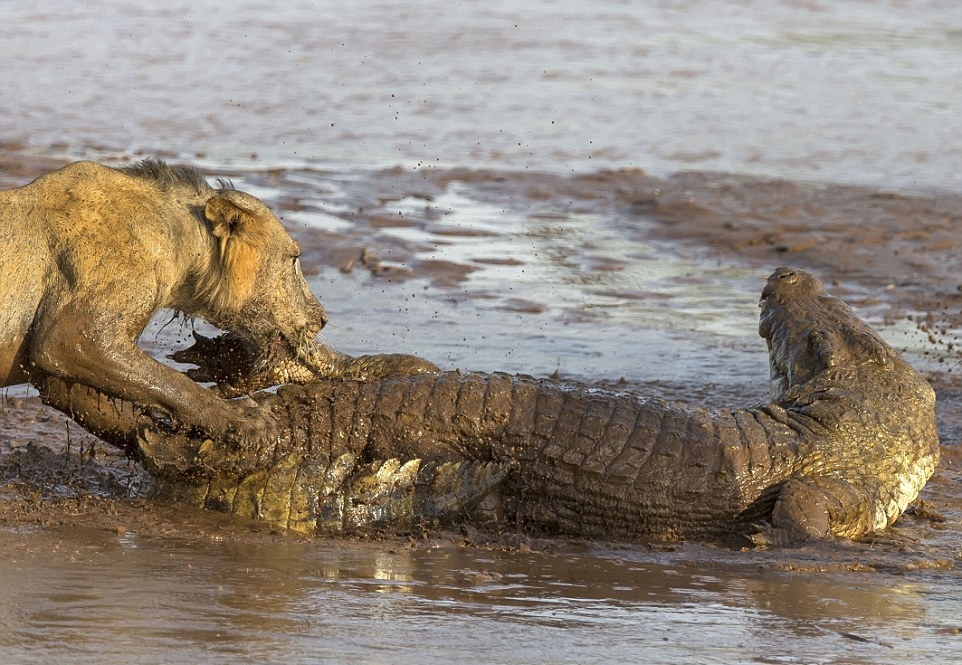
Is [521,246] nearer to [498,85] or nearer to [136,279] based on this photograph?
[136,279]

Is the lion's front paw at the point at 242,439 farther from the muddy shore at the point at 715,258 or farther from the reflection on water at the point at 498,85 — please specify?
the reflection on water at the point at 498,85

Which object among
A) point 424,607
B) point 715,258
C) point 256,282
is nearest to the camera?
point 424,607

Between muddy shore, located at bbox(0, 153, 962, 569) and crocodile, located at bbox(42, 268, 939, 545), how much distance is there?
0.23 meters

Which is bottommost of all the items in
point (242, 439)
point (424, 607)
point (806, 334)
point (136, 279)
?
point (424, 607)

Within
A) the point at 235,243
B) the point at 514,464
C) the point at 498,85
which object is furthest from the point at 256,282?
the point at 498,85

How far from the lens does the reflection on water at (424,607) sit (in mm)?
5031

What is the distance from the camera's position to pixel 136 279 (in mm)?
6719

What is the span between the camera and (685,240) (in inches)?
541

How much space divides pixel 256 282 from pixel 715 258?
22.0ft

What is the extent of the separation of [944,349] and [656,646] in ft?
21.1

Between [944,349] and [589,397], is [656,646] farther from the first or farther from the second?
[944,349]

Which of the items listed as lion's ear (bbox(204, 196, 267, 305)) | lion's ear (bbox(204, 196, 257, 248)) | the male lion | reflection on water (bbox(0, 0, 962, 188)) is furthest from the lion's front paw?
reflection on water (bbox(0, 0, 962, 188))

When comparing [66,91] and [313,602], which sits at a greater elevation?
[66,91]

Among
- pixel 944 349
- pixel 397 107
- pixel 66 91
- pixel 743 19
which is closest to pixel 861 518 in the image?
pixel 944 349
